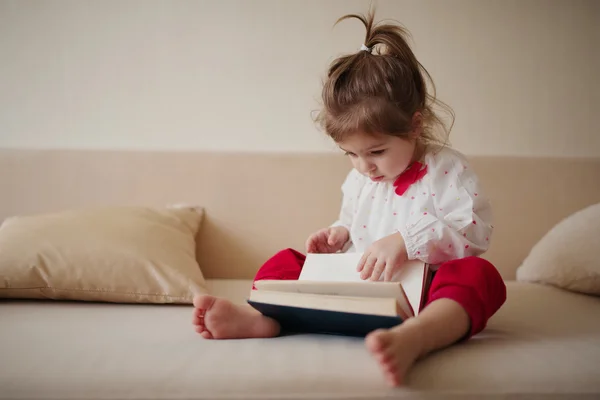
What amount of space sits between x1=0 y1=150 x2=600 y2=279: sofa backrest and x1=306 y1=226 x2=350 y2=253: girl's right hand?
36cm

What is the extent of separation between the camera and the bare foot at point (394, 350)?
713mm

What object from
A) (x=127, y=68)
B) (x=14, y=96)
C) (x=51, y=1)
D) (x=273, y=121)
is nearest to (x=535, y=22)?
(x=273, y=121)

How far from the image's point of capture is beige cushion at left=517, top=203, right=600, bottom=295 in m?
1.37

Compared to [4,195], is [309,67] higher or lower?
higher

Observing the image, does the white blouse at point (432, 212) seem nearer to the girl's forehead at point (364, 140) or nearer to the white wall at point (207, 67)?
the girl's forehead at point (364, 140)

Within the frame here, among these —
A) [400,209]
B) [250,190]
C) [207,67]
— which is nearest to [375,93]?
[400,209]

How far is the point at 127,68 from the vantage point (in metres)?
1.89

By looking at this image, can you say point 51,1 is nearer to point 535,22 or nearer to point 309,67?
point 309,67

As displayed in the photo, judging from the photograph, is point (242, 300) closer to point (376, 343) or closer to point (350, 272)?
point (350, 272)

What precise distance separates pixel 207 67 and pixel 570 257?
127 centimetres

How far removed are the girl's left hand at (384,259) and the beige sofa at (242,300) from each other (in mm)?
131

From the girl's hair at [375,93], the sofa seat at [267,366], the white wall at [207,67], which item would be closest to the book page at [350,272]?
the sofa seat at [267,366]

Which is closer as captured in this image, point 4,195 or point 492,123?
point 4,195

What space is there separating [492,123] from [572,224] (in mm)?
554
